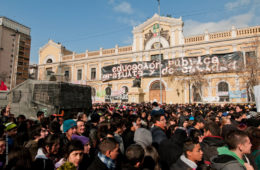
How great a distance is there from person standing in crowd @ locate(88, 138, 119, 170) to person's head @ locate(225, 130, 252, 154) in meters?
1.74

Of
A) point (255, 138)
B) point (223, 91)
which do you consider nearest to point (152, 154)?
point (255, 138)

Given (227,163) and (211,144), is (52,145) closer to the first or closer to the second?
(227,163)

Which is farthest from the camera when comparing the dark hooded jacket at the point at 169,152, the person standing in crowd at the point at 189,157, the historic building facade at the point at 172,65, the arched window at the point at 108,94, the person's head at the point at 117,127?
the arched window at the point at 108,94

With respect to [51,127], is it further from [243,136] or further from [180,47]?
[180,47]

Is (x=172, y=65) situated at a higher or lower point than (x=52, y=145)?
higher

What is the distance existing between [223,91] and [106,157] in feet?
78.9

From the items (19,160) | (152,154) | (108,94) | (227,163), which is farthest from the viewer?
(108,94)

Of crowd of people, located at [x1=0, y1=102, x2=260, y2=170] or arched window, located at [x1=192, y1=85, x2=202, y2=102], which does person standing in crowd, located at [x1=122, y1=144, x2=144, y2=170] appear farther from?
arched window, located at [x1=192, y1=85, x2=202, y2=102]

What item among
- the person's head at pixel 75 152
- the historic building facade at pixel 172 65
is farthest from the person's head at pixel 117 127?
the historic building facade at pixel 172 65

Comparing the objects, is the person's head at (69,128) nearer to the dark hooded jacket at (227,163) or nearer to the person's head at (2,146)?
the person's head at (2,146)

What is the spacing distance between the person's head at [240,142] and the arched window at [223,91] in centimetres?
2237

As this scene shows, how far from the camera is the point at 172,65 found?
2423 cm

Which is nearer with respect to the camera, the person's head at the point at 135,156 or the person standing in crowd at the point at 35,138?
the person's head at the point at 135,156

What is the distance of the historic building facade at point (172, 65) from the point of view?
21344 millimetres
